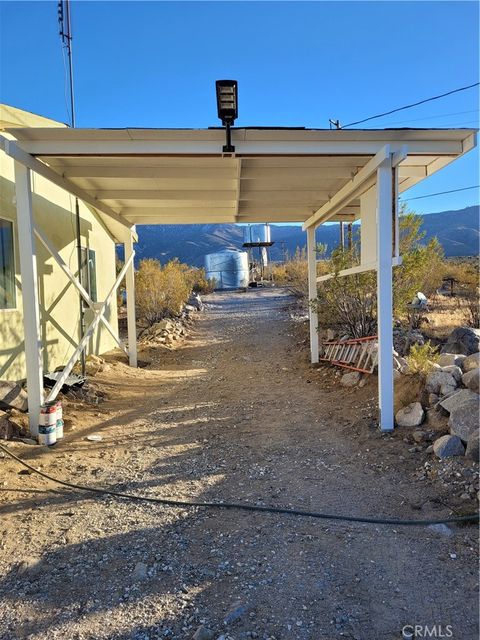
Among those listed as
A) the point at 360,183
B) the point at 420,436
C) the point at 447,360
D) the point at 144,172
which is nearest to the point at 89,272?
the point at 144,172

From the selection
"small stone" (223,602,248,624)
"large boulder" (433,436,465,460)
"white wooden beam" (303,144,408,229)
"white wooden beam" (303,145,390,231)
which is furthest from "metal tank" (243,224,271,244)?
"small stone" (223,602,248,624)

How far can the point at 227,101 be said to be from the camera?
4.25m

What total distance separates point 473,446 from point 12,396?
491 centimetres

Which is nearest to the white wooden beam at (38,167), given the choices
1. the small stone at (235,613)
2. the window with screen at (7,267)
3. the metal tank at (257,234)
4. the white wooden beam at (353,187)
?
the window with screen at (7,267)

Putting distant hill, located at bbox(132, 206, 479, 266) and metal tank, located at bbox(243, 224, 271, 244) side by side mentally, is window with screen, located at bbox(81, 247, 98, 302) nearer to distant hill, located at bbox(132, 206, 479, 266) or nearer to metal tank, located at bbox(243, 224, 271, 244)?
metal tank, located at bbox(243, 224, 271, 244)

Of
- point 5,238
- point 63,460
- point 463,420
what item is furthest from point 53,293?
point 463,420

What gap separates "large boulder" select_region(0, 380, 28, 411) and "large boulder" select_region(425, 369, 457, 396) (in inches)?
184

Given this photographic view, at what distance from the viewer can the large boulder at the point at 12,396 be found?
5.08 m

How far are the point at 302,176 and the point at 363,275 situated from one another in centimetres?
231

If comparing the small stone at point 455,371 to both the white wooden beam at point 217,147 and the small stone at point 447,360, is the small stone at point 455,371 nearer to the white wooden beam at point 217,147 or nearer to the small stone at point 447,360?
the small stone at point 447,360

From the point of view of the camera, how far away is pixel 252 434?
192 inches

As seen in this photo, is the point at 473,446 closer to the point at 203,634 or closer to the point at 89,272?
the point at 203,634

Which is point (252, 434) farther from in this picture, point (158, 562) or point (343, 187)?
point (343, 187)

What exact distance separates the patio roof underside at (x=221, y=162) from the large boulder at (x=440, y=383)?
7.97 feet
